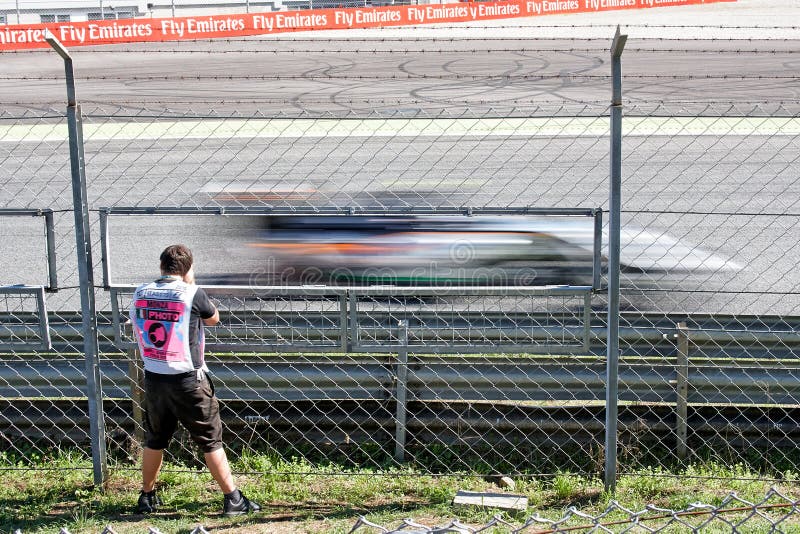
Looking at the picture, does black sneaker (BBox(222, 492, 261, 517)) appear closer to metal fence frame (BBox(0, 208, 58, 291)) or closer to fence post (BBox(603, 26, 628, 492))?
metal fence frame (BBox(0, 208, 58, 291))

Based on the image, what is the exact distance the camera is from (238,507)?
433 centimetres

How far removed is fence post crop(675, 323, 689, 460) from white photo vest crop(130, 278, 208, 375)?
8.58 ft

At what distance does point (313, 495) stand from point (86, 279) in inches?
62.0

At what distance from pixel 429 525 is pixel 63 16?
27.9 m

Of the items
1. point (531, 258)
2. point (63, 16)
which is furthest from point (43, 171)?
point (63, 16)

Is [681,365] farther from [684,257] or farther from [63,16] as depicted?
[63,16]

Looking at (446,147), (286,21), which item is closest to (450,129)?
(446,147)

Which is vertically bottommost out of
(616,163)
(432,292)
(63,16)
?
(432,292)

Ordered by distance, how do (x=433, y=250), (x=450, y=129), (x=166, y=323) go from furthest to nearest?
(x=450, y=129), (x=433, y=250), (x=166, y=323)

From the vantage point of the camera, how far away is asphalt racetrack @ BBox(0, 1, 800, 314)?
9.23 metres

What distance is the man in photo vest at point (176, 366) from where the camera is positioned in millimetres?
4148

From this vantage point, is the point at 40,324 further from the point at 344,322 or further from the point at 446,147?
the point at 446,147

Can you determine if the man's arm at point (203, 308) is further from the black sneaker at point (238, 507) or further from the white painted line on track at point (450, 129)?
the white painted line on track at point (450, 129)

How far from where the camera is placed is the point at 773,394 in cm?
495
